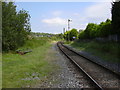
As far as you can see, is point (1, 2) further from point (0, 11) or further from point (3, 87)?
point (3, 87)

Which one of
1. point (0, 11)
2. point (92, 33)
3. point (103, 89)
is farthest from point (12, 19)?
point (92, 33)

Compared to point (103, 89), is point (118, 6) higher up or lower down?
higher up

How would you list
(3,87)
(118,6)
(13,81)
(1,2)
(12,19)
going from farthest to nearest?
1. (118,6)
2. (12,19)
3. (1,2)
4. (13,81)
5. (3,87)

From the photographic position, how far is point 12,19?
64.4 ft

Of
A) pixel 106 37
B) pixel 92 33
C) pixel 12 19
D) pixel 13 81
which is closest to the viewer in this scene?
pixel 13 81

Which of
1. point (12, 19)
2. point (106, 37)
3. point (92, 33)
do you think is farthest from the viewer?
point (92, 33)

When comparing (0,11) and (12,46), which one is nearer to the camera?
(0,11)

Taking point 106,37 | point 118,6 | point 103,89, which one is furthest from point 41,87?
point 106,37

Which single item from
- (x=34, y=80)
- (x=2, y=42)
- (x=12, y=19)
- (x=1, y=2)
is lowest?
(x=34, y=80)

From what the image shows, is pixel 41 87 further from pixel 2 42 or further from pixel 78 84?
pixel 2 42

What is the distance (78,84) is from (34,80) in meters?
2.14

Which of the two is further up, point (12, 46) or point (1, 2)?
point (1, 2)

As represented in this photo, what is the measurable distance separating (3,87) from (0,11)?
1213 centimetres

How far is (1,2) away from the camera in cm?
1686
